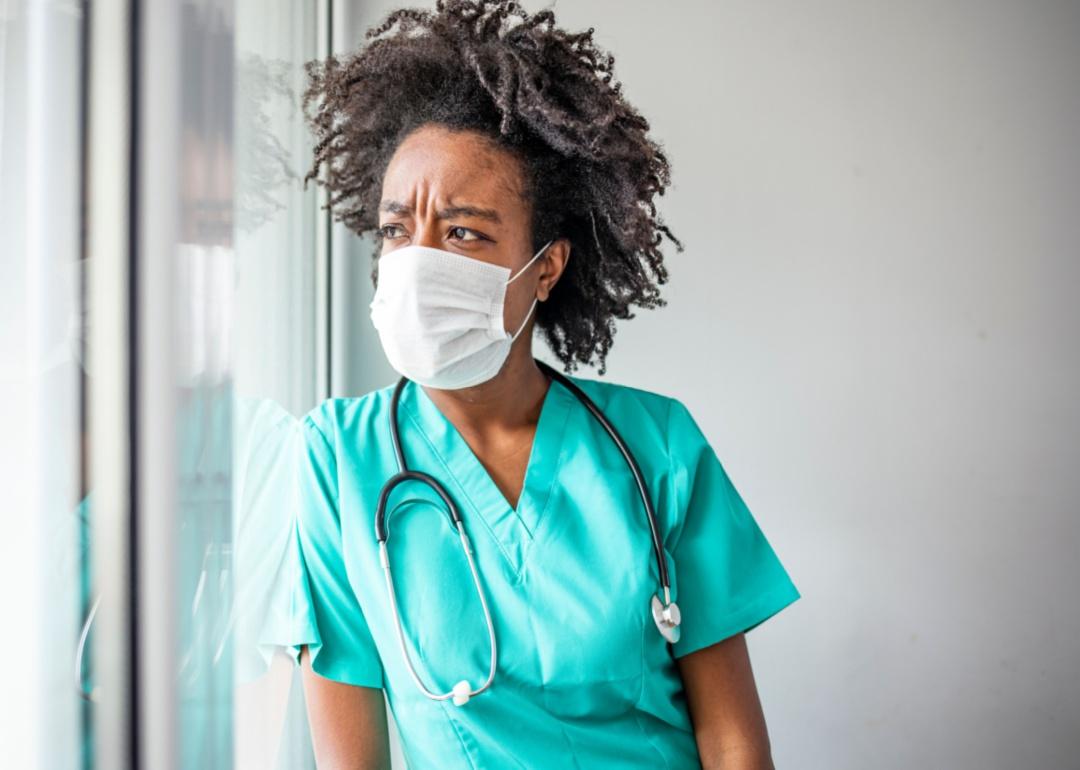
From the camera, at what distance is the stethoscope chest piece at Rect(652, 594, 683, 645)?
93 cm

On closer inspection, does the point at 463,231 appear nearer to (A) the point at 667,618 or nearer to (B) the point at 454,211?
(B) the point at 454,211

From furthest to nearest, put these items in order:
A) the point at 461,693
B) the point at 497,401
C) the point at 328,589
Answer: the point at 497,401 → the point at 328,589 → the point at 461,693

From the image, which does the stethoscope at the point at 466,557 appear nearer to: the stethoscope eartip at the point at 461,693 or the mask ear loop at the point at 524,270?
the stethoscope eartip at the point at 461,693

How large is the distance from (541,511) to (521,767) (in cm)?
28

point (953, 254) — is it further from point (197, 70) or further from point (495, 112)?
point (197, 70)

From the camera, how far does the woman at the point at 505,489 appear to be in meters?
0.93

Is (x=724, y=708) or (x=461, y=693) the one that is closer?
(x=461, y=693)

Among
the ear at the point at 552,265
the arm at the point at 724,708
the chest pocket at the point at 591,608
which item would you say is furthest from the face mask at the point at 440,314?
the arm at the point at 724,708

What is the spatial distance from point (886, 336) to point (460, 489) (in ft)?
3.19

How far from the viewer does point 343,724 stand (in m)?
0.94

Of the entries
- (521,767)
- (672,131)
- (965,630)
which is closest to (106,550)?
(521,767)

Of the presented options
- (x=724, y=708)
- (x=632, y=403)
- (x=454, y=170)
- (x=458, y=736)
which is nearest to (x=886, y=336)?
(x=632, y=403)

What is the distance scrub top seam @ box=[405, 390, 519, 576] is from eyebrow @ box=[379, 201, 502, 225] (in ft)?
0.83

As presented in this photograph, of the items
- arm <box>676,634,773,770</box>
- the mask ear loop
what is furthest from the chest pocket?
the mask ear loop
